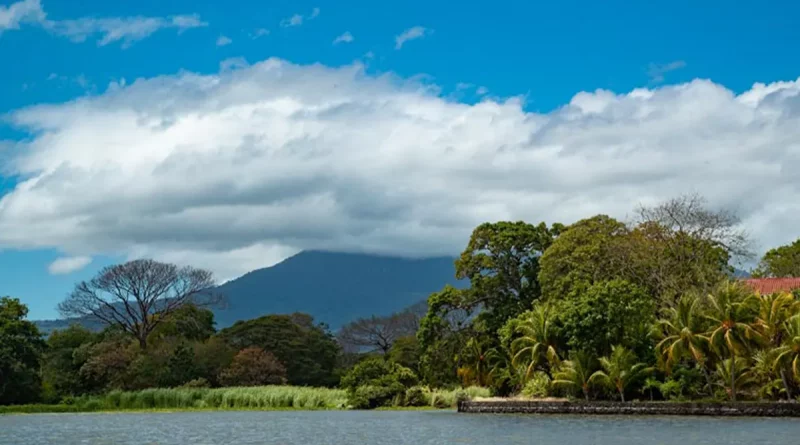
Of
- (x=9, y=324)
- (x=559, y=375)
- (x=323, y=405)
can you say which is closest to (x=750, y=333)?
(x=559, y=375)

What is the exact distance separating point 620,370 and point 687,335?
359 centimetres

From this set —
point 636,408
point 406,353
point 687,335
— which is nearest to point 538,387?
point 636,408

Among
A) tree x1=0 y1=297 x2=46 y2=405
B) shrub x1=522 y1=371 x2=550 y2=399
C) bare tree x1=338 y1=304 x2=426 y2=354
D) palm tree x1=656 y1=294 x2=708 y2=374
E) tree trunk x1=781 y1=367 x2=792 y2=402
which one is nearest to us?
tree trunk x1=781 y1=367 x2=792 y2=402

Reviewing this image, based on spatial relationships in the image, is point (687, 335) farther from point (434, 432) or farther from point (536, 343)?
point (434, 432)

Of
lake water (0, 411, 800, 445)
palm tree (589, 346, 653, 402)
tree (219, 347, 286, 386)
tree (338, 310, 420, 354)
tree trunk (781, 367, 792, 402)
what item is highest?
tree (338, 310, 420, 354)

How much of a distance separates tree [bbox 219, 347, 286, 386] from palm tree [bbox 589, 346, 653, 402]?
28.0m

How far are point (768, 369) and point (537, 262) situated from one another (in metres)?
18.0

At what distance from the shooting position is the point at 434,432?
96.0 ft

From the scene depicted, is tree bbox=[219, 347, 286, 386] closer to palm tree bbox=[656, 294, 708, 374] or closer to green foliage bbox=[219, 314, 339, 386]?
green foliage bbox=[219, 314, 339, 386]

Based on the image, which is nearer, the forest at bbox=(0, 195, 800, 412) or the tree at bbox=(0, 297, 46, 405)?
the forest at bbox=(0, 195, 800, 412)

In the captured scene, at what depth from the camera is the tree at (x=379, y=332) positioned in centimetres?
8494

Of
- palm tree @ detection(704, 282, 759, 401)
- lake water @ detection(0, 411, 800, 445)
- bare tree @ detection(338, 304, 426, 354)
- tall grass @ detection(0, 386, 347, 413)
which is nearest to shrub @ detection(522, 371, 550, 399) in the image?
lake water @ detection(0, 411, 800, 445)

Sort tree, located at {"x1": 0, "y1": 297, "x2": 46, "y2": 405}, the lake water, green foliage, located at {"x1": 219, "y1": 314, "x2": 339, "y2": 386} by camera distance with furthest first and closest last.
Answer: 1. green foliage, located at {"x1": 219, "y1": 314, "x2": 339, "y2": 386}
2. tree, located at {"x1": 0, "y1": 297, "x2": 46, "y2": 405}
3. the lake water

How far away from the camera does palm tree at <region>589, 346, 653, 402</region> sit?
133 ft
